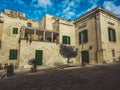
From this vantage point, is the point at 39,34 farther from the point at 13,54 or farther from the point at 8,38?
the point at 13,54

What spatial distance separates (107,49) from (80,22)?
7.36 meters

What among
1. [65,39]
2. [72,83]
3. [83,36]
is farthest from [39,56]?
[72,83]

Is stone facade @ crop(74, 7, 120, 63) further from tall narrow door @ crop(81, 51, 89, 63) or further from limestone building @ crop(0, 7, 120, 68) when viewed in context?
tall narrow door @ crop(81, 51, 89, 63)

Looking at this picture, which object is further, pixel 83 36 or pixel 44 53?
pixel 83 36

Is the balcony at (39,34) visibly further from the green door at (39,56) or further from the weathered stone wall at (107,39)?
the weathered stone wall at (107,39)

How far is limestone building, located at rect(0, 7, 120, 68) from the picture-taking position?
18.8m

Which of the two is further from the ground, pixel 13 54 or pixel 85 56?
pixel 13 54

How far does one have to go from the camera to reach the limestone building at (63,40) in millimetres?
18797

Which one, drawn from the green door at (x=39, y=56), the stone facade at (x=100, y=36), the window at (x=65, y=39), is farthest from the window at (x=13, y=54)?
the stone facade at (x=100, y=36)

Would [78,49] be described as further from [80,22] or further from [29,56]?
[29,56]

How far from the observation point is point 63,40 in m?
22.6

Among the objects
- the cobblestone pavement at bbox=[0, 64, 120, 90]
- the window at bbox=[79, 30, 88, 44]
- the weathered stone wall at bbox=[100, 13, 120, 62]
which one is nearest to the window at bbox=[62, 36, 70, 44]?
the window at bbox=[79, 30, 88, 44]

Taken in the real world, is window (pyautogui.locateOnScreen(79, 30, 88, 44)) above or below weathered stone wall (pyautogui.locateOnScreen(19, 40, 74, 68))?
above

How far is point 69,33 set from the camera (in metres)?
23.7
